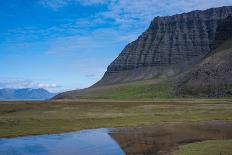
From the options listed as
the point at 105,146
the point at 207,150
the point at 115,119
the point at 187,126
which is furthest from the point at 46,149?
the point at 115,119

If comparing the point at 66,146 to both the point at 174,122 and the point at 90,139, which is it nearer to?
the point at 90,139

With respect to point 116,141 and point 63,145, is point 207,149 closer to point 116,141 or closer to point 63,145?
point 116,141

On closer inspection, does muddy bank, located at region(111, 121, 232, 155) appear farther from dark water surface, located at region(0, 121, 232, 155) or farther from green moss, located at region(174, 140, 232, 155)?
green moss, located at region(174, 140, 232, 155)

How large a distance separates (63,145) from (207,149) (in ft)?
54.9

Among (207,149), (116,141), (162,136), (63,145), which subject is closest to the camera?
(207,149)

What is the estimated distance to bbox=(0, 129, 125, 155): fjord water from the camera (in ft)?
133

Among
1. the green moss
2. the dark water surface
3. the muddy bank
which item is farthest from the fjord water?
the green moss

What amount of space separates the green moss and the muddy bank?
1452 mm

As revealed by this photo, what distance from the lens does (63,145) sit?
45.2 metres

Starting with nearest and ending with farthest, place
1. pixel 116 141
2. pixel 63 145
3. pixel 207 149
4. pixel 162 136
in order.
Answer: pixel 207 149
pixel 63 145
pixel 116 141
pixel 162 136

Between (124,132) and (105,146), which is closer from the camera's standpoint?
(105,146)

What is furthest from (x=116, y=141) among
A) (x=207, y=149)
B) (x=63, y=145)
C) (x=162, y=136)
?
(x=207, y=149)

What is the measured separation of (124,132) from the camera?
58.1 metres

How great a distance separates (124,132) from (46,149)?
59.0ft
